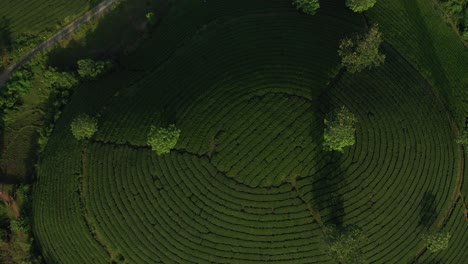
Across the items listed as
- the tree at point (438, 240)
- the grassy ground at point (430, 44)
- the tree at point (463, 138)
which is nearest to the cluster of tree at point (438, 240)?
the tree at point (438, 240)

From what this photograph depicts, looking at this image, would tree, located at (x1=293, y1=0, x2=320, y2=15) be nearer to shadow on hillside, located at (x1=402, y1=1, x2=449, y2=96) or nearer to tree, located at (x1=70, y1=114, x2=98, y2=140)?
shadow on hillside, located at (x1=402, y1=1, x2=449, y2=96)

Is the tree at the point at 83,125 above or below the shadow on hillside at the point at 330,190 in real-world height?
above

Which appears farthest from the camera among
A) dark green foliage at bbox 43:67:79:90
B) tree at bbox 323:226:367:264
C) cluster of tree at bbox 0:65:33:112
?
cluster of tree at bbox 0:65:33:112

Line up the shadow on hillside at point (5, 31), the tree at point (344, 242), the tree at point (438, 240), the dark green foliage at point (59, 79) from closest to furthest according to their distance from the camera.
Answer: the tree at point (344, 242)
the tree at point (438, 240)
the dark green foliage at point (59, 79)
the shadow on hillside at point (5, 31)

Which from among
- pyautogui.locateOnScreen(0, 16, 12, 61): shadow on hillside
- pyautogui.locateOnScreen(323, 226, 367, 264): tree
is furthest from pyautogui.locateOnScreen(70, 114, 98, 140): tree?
pyautogui.locateOnScreen(323, 226, 367, 264): tree

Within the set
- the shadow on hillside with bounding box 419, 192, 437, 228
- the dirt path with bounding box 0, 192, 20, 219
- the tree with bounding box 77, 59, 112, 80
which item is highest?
the tree with bounding box 77, 59, 112, 80

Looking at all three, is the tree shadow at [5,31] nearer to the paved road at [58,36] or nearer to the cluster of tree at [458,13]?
the paved road at [58,36]
